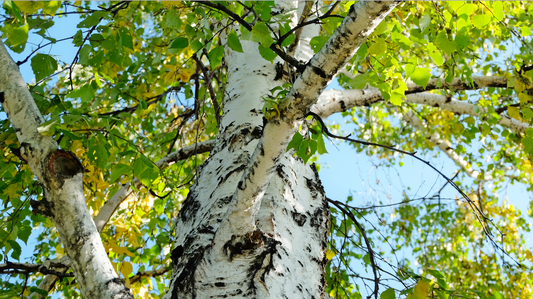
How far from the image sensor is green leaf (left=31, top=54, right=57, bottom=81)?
4.91 feet

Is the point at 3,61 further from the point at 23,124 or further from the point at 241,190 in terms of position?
the point at 241,190

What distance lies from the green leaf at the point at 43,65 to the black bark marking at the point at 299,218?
1.18m

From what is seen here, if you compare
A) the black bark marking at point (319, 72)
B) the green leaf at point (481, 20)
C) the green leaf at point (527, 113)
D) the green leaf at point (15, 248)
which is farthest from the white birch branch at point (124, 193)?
the green leaf at point (527, 113)

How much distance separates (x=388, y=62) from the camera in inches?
57.3

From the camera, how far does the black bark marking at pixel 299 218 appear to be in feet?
4.52

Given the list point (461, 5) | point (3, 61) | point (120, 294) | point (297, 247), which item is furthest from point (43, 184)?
point (461, 5)

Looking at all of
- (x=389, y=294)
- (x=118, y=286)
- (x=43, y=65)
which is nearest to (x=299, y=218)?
(x=389, y=294)

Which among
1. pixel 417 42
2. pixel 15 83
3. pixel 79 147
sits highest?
pixel 79 147

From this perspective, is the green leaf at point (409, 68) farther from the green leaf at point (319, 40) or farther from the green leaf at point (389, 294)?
the green leaf at point (389, 294)

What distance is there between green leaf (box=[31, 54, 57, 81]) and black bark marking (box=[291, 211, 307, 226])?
118 centimetres

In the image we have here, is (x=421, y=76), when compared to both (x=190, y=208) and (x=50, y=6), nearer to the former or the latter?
(x=190, y=208)

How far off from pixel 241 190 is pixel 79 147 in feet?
5.06

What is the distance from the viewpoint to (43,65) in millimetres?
1513

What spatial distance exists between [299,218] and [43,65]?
1247mm
